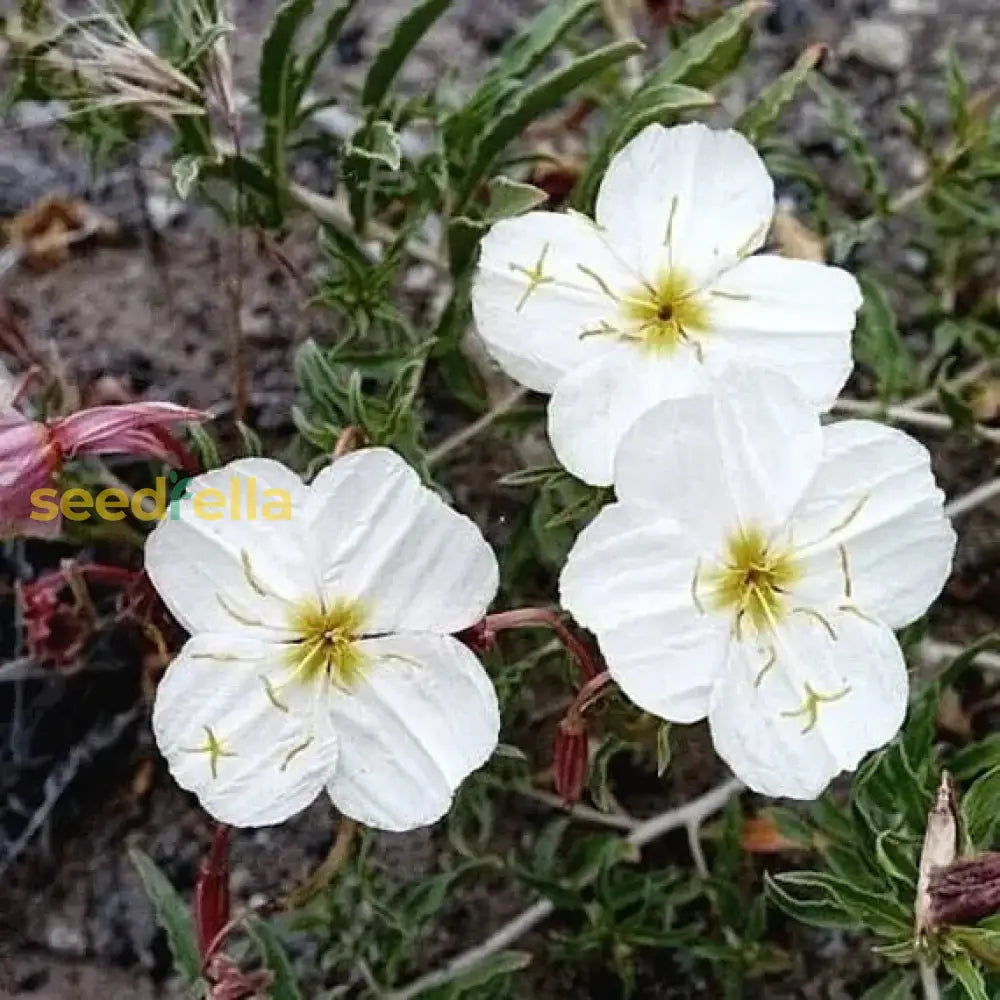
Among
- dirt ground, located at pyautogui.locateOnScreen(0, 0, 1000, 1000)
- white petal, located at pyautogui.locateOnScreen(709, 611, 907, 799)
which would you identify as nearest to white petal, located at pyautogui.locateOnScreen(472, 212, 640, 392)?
white petal, located at pyautogui.locateOnScreen(709, 611, 907, 799)

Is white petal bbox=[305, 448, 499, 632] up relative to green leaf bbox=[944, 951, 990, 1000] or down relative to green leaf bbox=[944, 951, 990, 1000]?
up

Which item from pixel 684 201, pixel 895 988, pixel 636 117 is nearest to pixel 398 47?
pixel 636 117

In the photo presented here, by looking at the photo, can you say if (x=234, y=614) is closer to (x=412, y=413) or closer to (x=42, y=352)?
(x=412, y=413)

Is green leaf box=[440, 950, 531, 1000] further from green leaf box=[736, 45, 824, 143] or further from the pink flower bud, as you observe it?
green leaf box=[736, 45, 824, 143]

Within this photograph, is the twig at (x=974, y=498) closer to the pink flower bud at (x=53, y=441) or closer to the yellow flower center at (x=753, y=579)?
the yellow flower center at (x=753, y=579)

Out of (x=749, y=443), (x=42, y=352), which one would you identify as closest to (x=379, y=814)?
(x=749, y=443)

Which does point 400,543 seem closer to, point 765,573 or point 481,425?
point 765,573
